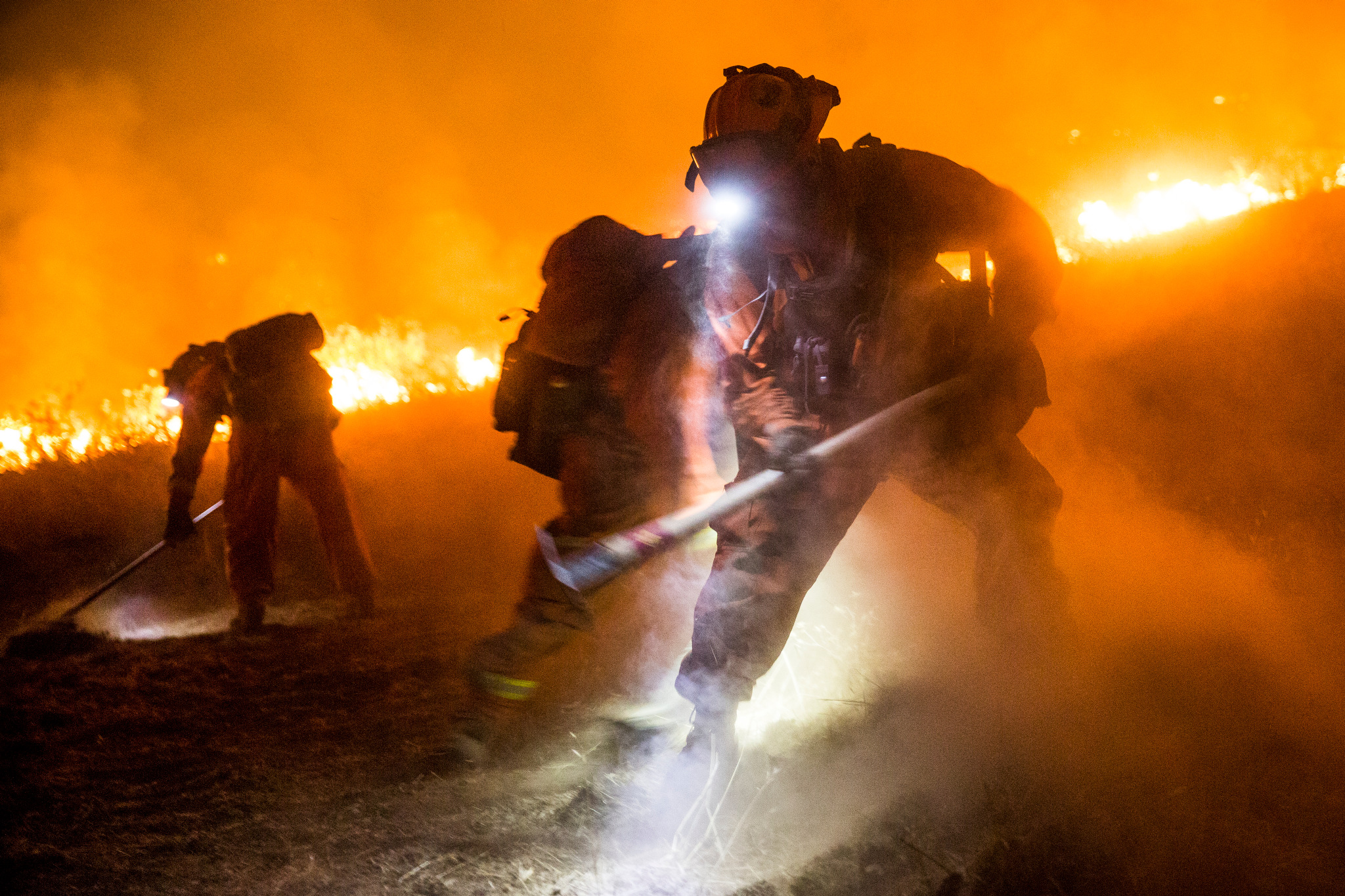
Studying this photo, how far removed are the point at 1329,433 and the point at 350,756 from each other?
4884 millimetres

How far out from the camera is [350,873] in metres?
2.21

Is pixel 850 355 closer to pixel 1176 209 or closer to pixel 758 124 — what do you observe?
pixel 758 124

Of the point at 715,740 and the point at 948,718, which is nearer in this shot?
the point at 715,740

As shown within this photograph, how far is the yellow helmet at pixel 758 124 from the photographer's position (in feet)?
6.53

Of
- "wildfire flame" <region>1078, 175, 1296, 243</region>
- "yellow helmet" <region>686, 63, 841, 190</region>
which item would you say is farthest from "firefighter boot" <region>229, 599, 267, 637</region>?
"wildfire flame" <region>1078, 175, 1296, 243</region>

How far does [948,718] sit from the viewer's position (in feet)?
8.93

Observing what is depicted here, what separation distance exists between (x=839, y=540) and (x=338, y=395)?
513 inches

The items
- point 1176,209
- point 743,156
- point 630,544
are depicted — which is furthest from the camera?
point 1176,209

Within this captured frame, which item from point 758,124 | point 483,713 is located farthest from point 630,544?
point 758,124

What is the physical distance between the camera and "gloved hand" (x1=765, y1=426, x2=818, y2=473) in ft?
7.38

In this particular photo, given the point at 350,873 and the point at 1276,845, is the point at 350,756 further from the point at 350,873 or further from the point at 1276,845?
the point at 1276,845

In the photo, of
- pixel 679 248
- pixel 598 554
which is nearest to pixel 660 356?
pixel 679 248

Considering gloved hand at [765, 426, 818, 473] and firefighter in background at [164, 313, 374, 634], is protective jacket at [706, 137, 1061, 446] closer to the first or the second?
gloved hand at [765, 426, 818, 473]

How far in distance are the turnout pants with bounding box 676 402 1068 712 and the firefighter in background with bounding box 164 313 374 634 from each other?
12.7 ft
